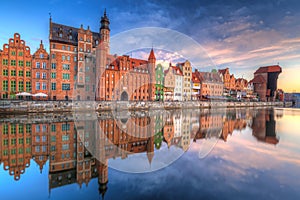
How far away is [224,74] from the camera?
59906 millimetres

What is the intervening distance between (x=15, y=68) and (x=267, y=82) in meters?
87.5

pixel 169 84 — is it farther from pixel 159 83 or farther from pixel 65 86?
pixel 65 86

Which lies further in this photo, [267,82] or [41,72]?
[267,82]

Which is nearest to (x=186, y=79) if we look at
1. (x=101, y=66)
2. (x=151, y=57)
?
(x=151, y=57)

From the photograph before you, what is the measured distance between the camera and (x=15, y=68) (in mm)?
28172

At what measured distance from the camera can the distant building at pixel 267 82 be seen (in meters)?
68.1

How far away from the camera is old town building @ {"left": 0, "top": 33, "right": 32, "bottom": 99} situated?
89.4 ft

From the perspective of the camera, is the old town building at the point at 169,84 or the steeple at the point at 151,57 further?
the old town building at the point at 169,84

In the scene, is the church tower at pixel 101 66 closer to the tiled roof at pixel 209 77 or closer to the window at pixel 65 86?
the window at pixel 65 86

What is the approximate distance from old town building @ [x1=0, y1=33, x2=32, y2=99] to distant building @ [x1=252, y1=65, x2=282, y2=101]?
270ft

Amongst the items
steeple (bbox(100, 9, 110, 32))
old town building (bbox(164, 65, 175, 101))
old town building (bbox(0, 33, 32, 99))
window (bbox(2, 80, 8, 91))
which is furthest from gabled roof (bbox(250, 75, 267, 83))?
window (bbox(2, 80, 8, 91))

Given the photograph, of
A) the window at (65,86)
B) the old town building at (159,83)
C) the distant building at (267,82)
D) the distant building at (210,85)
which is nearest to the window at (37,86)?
the window at (65,86)

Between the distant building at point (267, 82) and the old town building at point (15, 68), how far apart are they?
270 feet

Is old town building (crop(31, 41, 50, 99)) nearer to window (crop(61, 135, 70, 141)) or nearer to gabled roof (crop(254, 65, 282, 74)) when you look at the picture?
window (crop(61, 135, 70, 141))
